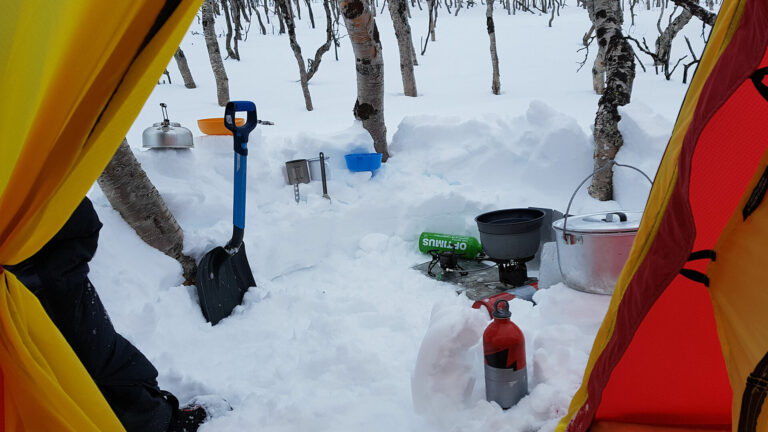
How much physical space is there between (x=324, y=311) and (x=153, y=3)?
2.44 meters

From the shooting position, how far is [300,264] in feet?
14.2

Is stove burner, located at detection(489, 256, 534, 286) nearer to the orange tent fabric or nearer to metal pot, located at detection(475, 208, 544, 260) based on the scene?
metal pot, located at detection(475, 208, 544, 260)

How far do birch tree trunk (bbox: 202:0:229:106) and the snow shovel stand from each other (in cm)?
811

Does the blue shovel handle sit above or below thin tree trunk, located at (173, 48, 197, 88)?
below

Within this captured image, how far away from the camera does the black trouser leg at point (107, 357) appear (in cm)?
162

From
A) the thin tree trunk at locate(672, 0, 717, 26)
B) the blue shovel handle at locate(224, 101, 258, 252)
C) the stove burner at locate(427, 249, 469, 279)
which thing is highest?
the thin tree trunk at locate(672, 0, 717, 26)

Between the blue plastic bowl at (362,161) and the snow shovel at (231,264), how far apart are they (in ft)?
6.71

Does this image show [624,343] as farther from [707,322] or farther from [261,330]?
[261,330]

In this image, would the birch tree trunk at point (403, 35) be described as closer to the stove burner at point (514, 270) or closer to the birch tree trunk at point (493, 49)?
the birch tree trunk at point (493, 49)

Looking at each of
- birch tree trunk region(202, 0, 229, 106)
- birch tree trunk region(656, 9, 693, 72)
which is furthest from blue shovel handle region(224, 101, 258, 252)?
birch tree trunk region(656, 9, 693, 72)

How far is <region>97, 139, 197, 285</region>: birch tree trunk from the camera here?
3.12m

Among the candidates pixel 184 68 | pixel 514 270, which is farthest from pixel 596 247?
pixel 184 68

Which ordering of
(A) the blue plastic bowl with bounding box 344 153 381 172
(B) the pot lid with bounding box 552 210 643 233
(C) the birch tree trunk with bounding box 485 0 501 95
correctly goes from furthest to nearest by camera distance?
(C) the birch tree trunk with bounding box 485 0 501 95
(A) the blue plastic bowl with bounding box 344 153 381 172
(B) the pot lid with bounding box 552 210 643 233

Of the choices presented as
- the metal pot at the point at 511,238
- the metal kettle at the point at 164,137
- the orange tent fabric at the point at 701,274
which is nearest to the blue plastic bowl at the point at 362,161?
the metal kettle at the point at 164,137
